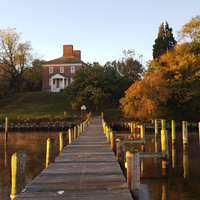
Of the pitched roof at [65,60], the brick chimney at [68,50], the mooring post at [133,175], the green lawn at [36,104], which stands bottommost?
the mooring post at [133,175]

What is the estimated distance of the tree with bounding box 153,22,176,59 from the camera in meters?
55.7

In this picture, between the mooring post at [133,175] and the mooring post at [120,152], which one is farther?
the mooring post at [120,152]

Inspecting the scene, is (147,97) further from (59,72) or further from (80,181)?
(59,72)

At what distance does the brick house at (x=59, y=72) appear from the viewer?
231 feet

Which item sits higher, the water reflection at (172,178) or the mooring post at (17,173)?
the mooring post at (17,173)

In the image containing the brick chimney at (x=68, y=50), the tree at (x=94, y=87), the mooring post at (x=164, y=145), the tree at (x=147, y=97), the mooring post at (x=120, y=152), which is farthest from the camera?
the brick chimney at (x=68, y=50)

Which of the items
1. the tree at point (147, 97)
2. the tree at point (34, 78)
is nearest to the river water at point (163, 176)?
the tree at point (147, 97)

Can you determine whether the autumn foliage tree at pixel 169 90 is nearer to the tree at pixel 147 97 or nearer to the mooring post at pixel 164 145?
the tree at pixel 147 97

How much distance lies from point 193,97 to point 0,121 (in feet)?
104

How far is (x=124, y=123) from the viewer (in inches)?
1459

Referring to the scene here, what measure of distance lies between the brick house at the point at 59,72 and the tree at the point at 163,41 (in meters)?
23.6

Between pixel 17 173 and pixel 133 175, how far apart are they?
312 cm

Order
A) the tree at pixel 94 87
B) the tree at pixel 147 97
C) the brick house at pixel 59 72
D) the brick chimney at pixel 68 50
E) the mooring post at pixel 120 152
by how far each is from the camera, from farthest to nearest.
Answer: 1. the brick chimney at pixel 68 50
2. the brick house at pixel 59 72
3. the tree at pixel 94 87
4. the tree at pixel 147 97
5. the mooring post at pixel 120 152

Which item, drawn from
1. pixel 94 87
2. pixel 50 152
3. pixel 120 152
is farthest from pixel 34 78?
pixel 50 152
